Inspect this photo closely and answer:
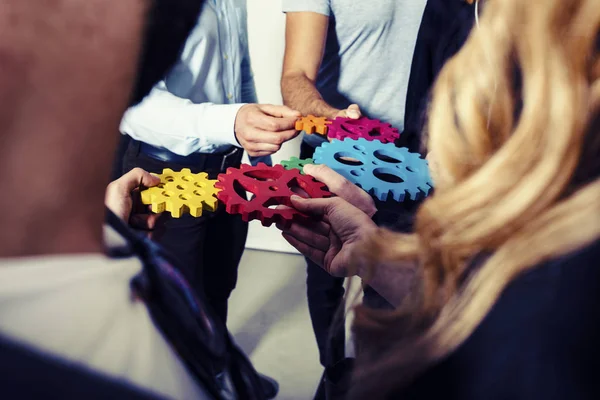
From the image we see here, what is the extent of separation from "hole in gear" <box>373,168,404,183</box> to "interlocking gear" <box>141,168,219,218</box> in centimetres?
18

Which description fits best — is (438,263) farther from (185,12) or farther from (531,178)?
(185,12)

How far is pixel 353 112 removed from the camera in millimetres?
562

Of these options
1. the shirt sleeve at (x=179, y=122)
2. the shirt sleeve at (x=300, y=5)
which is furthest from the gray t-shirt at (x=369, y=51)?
the shirt sleeve at (x=179, y=122)

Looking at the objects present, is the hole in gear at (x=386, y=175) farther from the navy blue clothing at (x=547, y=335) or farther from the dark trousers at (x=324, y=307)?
the navy blue clothing at (x=547, y=335)

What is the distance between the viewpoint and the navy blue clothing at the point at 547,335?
0.29m

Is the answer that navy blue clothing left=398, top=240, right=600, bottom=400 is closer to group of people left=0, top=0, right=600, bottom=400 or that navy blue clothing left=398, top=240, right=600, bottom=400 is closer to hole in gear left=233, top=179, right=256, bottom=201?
group of people left=0, top=0, right=600, bottom=400

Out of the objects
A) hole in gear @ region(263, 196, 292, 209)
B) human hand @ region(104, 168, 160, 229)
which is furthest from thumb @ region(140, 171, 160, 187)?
hole in gear @ region(263, 196, 292, 209)

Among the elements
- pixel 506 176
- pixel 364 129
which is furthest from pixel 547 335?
pixel 364 129

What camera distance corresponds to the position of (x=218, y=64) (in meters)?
0.46

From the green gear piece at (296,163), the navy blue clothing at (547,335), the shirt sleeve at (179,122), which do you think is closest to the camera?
the navy blue clothing at (547,335)

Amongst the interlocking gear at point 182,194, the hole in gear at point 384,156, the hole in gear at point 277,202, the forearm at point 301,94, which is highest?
the forearm at point 301,94

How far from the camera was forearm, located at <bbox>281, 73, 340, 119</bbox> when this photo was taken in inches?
19.9

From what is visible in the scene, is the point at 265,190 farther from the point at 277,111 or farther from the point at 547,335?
the point at 547,335

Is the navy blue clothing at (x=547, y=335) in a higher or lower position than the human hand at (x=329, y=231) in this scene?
higher
